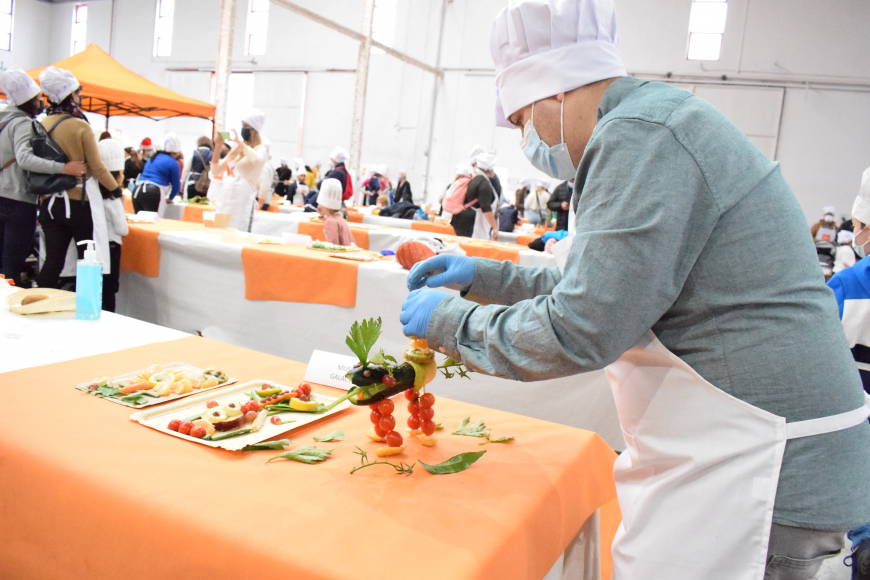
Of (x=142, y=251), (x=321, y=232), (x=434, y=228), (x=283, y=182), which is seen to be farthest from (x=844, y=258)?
(x=283, y=182)

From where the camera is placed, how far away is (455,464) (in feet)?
3.38

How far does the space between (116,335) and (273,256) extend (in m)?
1.75

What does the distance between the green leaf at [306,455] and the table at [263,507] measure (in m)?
0.01

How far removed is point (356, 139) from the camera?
13.1 metres

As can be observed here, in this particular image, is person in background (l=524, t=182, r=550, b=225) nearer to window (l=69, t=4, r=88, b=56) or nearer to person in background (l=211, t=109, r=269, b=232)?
person in background (l=211, t=109, r=269, b=232)

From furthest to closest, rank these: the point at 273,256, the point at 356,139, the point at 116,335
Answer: the point at 356,139, the point at 273,256, the point at 116,335

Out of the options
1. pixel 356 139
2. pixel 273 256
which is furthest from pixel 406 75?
pixel 273 256

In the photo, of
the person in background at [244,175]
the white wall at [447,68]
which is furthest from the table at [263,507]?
the white wall at [447,68]

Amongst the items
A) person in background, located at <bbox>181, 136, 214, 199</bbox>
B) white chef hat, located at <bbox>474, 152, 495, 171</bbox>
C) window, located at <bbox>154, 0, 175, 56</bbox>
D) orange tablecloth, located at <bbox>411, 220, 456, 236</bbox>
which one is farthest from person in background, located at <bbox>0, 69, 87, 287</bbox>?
window, located at <bbox>154, 0, 175, 56</bbox>

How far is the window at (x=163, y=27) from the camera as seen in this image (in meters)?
18.2

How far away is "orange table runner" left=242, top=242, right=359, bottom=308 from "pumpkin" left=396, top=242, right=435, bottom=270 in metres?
0.60

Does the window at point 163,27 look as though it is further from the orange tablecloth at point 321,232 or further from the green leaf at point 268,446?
the green leaf at point 268,446

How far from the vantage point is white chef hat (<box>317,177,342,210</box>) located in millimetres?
4648

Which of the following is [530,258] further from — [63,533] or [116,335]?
[63,533]
